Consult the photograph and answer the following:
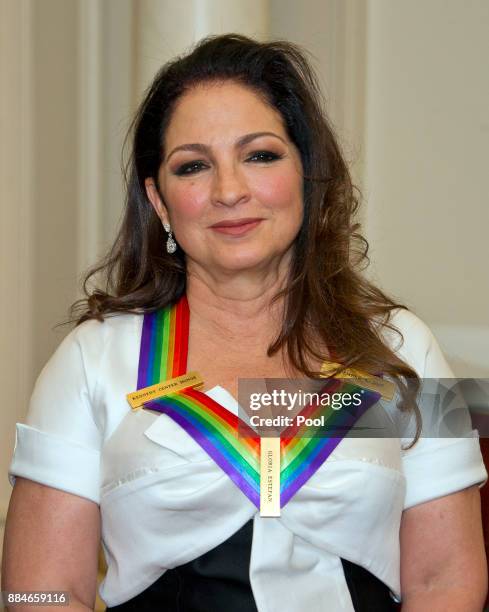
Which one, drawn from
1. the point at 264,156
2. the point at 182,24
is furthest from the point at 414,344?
the point at 182,24

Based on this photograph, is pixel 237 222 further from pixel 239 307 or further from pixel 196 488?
pixel 196 488

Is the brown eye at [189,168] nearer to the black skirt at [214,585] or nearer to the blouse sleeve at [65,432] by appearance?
the blouse sleeve at [65,432]

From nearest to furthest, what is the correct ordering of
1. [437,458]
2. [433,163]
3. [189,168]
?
[437,458] < [189,168] < [433,163]

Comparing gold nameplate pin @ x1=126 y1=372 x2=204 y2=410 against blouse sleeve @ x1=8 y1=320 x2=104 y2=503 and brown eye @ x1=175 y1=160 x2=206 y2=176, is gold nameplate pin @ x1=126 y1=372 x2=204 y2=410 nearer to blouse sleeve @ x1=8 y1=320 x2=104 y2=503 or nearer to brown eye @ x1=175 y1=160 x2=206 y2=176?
blouse sleeve @ x1=8 y1=320 x2=104 y2=503

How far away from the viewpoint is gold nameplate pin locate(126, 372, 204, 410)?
6.10 ft

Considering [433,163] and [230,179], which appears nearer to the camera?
[230,179]

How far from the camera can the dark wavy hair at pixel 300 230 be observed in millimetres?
2027

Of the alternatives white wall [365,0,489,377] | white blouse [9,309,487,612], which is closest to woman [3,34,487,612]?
white blouse [9,309,487,612]

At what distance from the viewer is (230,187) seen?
191cm

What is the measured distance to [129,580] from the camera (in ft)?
5.93

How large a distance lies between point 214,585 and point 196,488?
0.17 metres

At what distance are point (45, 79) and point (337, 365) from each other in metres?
1.71

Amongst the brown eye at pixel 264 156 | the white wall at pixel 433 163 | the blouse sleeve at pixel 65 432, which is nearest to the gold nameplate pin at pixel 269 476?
the blouse sleeve at pixel 65 432

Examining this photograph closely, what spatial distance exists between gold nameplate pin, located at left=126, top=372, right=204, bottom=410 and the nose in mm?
331
